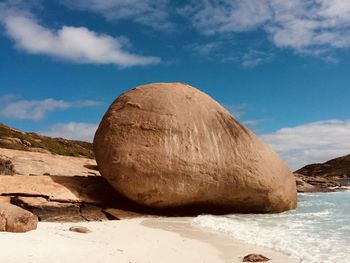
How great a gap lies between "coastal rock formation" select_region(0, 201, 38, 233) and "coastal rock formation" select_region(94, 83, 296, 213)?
3.88 metres

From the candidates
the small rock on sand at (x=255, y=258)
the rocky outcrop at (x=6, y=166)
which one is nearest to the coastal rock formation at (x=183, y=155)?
the rocky outcrop at (x=6, y=166)

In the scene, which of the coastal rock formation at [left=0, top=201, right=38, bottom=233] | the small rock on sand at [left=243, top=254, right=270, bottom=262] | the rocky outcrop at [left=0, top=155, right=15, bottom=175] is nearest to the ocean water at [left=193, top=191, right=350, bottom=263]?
the small rock on sand at [left=243, top=254, right=270, bottom=262]

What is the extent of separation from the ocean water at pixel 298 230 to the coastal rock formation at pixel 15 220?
3746mm

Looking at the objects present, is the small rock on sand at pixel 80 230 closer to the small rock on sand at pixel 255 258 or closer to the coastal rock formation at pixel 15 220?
the coastal rock formation at pixel 15 220

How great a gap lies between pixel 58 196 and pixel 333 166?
66352 millimetres

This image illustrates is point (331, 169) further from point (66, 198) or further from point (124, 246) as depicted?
point (124, 246)

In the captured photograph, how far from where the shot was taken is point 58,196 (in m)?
10.9

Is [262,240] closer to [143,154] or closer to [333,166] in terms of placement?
[143,154]

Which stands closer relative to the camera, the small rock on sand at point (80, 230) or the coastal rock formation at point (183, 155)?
the small rock on sand at point (80, 230)

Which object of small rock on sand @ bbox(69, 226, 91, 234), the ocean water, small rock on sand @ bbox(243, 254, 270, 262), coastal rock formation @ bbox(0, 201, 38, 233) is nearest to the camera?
small rock on sand @ bbox(243, 254, 270, 262)

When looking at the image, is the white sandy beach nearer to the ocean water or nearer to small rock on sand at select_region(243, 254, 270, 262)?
small rock on sand at select_region(243, 254, 270, 262)

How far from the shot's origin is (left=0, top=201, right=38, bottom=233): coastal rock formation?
7.41 metres

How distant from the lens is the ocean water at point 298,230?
6941mm

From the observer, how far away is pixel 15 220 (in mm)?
7547
